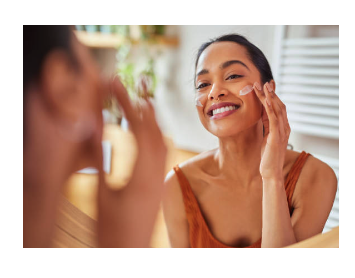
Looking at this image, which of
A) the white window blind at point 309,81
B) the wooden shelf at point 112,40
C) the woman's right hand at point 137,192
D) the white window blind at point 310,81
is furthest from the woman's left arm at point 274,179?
the wooden shelf at point 112,40

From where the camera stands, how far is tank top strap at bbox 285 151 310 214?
2.34 feet

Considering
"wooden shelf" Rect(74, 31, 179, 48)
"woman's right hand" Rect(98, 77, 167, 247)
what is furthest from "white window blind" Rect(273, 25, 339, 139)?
"wooden shelf" Rect(74, 31, 179, 48)

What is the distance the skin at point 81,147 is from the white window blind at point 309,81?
0.97 meters

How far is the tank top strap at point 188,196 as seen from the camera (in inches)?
29.4

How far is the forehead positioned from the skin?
378 millimetres

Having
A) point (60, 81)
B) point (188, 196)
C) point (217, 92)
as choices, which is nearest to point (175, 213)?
point (188, 196)

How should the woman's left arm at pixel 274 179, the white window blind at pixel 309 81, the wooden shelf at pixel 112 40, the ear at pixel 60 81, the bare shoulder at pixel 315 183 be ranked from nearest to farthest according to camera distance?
the ear at pixel 60 81, the woman's left arm at pixel 274 179, the bare shoulder at pixel 315 183, the white window blind at pixel 309 81, the wooden shelf at pixel 112 40

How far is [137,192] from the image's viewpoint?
299 millimetres

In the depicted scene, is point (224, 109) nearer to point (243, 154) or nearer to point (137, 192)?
point (243, 154)

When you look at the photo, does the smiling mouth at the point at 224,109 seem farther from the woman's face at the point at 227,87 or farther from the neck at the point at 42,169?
the neck at the point at 42,169

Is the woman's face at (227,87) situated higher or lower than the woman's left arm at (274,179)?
higher
